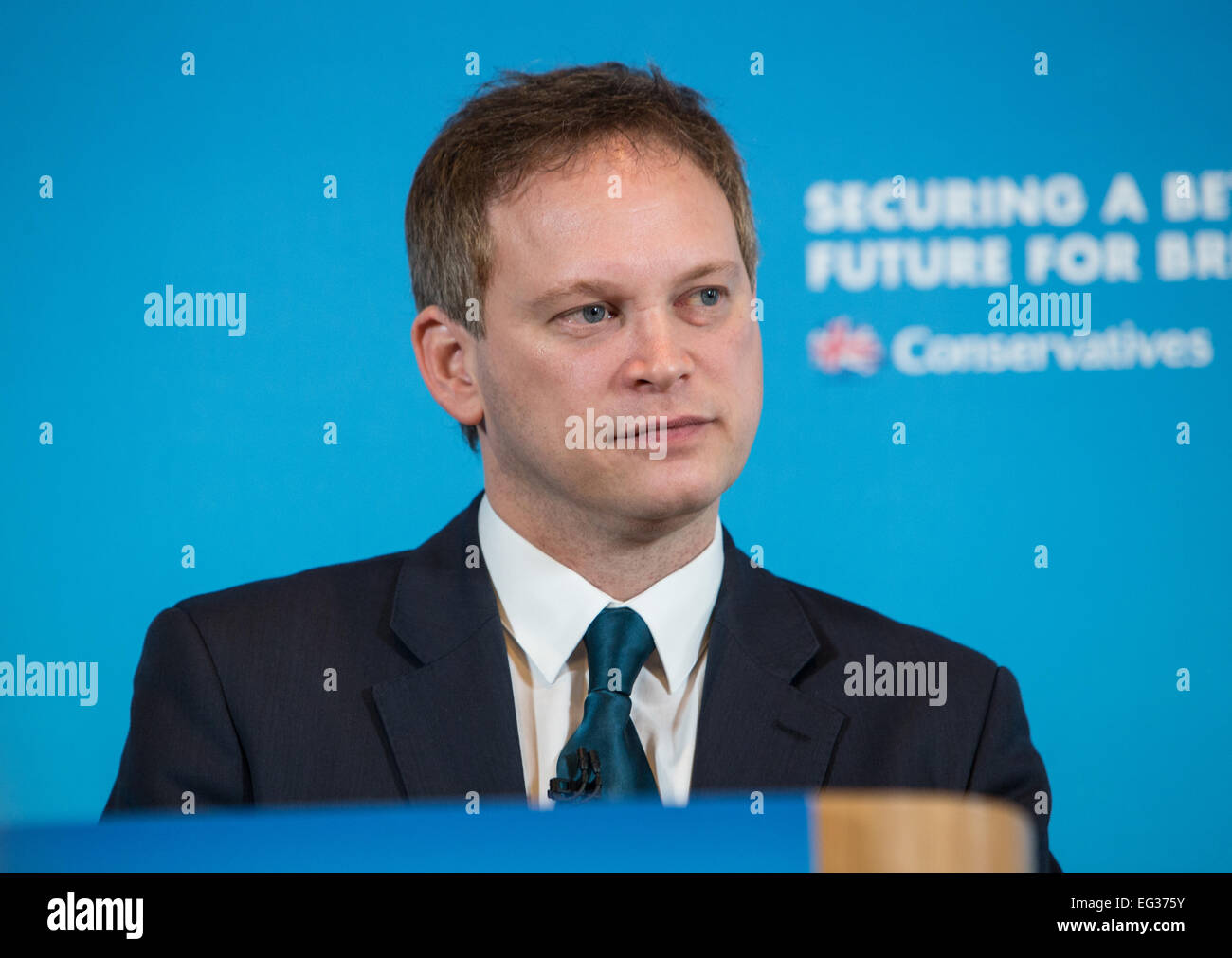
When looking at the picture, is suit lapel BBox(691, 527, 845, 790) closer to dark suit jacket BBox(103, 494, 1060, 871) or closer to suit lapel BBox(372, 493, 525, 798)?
dark suit jacket BBox(103, 494, 1060, 871)

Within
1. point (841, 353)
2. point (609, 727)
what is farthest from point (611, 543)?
point (841, 353)

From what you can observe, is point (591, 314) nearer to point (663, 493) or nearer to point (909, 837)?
point (663, 493)

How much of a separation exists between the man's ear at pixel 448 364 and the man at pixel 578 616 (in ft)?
0.05

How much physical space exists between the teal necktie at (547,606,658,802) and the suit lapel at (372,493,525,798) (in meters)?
0.10

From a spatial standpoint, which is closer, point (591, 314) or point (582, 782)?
point (582, 782)

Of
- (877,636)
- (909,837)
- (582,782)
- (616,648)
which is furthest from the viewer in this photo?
(877,636)

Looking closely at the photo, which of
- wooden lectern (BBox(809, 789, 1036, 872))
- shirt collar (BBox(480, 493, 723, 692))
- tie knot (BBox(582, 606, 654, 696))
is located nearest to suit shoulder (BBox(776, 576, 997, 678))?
shirt collar (BBox(480, 493, 723, 692))

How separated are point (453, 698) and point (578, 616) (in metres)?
0.23

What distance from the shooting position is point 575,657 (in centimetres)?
208

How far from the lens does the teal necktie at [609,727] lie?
1.96 metres

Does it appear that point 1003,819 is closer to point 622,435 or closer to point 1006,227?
point 622,435

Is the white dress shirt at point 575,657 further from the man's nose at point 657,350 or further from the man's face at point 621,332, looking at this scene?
the man's nose at point 657,350

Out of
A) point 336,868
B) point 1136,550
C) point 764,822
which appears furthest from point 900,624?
point 336,868

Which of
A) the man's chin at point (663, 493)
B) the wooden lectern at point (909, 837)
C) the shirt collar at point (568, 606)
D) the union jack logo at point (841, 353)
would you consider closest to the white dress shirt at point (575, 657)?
the shirt collar at point (568, 606)
